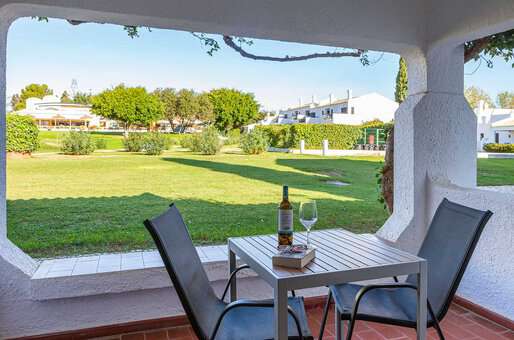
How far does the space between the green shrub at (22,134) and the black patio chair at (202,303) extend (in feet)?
26.9

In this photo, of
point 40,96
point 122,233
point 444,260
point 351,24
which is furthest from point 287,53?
point 40,96

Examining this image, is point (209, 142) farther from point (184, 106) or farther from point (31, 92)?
point (31, 92)

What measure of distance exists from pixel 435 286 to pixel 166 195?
6648 millimetres

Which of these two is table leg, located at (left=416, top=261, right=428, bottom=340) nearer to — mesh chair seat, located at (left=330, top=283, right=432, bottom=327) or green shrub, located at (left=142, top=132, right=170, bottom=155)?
mesh chair seat, located at (left=330, top=283, right=432, bottom=327)

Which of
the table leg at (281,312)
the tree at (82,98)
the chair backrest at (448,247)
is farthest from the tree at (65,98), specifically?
the table leg at (281,312)

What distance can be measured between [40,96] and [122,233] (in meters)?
8.42

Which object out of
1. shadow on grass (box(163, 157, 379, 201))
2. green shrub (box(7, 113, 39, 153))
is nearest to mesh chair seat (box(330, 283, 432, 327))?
shadow on grass (box(163, 157, 379, 201))

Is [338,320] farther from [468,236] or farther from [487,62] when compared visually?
[487,62]

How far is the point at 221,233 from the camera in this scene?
522 centimetres

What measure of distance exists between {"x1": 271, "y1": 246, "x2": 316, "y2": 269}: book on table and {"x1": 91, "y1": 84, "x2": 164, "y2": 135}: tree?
11.3m

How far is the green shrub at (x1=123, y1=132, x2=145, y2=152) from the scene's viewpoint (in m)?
13.4

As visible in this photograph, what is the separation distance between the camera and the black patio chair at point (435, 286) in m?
1.73

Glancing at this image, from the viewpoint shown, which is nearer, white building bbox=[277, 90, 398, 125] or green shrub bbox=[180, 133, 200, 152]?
green shrub bbox=[180, 133, 200, 152]

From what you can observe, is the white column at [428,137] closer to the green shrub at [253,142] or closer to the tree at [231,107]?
the green shrub at [253,142]
